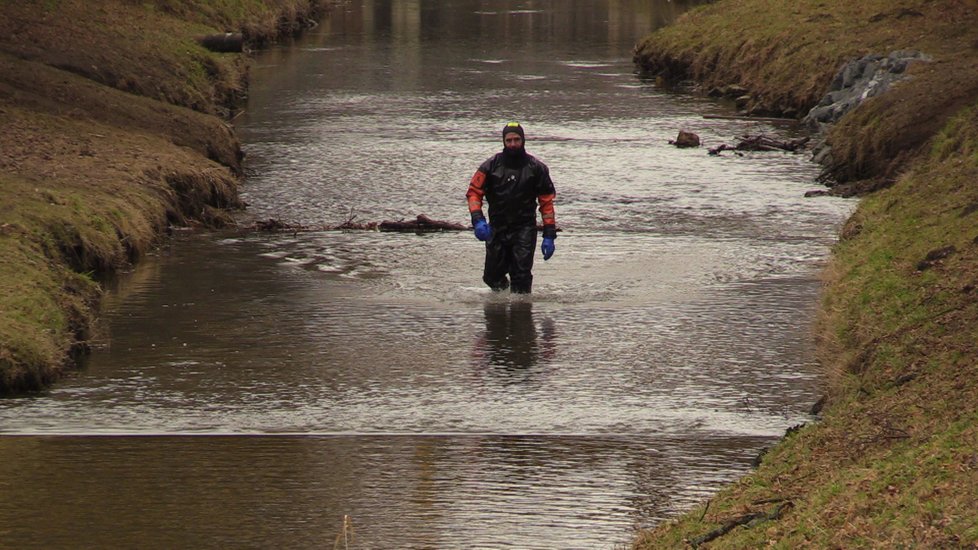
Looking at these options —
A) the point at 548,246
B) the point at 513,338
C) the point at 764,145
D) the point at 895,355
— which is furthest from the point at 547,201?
the point at 764,145

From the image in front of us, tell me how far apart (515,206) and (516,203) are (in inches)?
1.3

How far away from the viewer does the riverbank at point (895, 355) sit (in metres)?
8.00

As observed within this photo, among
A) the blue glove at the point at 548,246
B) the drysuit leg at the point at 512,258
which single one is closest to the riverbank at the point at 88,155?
the drysuit leg at the point at 512,258

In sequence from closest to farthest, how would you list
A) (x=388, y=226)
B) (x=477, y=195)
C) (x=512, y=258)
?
(x=477, y=195), (x=512, y=258), (x=388, y=226)

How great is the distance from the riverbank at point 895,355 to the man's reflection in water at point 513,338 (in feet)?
7.93

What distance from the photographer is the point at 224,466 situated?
10758 millimetres

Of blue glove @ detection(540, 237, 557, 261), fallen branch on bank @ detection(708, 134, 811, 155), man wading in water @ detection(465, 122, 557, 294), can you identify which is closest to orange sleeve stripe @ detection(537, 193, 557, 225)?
man wading in water @ detection(465, 122, 557, 294)

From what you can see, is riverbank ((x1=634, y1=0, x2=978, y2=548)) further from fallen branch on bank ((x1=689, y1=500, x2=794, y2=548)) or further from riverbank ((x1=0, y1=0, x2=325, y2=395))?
riverbank ((x1=0, y1=0, x2=325, y2=395))

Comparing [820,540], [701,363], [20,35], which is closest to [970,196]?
[701,363]

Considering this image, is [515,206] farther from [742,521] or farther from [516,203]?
[742,521]

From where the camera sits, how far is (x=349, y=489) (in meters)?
10.2

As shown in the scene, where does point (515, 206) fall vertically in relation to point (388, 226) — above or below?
above

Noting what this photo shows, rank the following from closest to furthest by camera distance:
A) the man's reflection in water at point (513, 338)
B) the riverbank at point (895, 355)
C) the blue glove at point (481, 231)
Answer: the riverbank at point (895, 355)
the man's reflection in water at point (513, 338)
the blue glove at point (481, 231)

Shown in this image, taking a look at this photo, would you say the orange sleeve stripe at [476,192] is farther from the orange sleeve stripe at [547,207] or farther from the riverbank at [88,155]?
the riverbank at [88,155]
